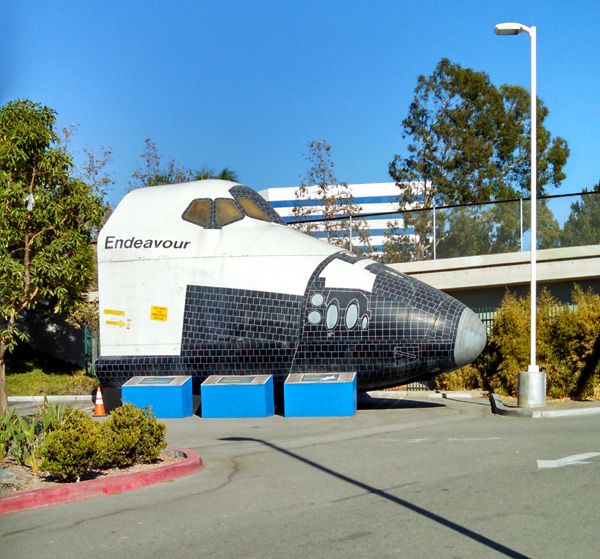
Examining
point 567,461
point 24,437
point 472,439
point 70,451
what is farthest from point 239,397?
point 567,461

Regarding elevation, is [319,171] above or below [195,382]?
above

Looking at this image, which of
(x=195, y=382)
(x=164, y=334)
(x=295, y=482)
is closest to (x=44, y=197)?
(x=164, y=334)

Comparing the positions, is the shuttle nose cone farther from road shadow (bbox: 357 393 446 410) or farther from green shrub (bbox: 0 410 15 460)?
green shrub (bbox: 0 410 15 460)

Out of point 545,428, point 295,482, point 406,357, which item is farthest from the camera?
point 406,357

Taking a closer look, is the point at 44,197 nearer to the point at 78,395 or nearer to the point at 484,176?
the point at 78,395

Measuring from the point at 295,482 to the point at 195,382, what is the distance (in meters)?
7.04

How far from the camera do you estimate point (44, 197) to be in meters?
15.1

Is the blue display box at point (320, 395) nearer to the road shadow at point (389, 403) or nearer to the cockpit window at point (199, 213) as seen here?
the road shadow at point (389, 403)

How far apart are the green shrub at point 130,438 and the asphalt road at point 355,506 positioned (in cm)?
66

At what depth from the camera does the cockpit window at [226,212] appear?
16.2 meters

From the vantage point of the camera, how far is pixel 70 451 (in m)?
8.91

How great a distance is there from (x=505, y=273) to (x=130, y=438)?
14404 millimetres

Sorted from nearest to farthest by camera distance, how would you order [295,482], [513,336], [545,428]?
[295,482], [545,428], [513,336]

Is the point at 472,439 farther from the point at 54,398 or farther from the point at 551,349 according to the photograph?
the point at 54,398
